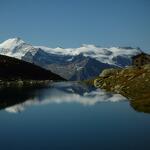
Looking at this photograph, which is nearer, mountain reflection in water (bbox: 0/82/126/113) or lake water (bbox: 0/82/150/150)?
lake water (bbox: 0/82/150/150)

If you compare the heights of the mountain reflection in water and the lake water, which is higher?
the mountain reflection in water

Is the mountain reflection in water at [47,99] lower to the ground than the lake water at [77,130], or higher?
higher

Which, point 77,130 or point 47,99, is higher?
point 47,99

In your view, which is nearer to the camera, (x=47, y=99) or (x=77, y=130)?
(x=77, y=130)

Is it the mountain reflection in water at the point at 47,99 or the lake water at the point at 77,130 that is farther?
the mountain reflection in water at the point at 47,99

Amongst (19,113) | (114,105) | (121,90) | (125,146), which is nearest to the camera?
(125,146)

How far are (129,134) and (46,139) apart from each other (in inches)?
519

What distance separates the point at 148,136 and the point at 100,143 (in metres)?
8.67

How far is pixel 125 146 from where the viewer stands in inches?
2085

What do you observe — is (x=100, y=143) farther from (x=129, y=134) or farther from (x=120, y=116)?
(x=120, y=116)

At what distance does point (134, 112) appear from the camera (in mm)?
88375

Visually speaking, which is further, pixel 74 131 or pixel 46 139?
pixel 74 131

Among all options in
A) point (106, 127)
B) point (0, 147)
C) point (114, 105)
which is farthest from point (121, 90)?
point (0, 147)

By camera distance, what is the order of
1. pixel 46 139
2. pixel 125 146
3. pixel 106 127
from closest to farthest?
1. pixel 125 146
2. pixel 46 139
3. pixel 106 127
